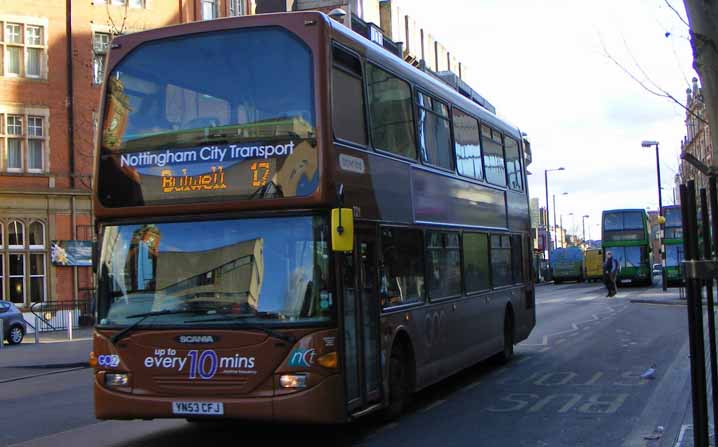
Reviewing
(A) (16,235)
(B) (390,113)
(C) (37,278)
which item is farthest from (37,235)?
(B) (390,113)

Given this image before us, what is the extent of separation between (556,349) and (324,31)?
11.0 metres

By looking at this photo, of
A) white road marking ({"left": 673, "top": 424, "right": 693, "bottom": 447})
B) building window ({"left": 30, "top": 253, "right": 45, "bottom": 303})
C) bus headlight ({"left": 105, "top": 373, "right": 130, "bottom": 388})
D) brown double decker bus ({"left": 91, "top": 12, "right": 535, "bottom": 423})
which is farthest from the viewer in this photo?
building window ({"left": 30, "top": 253, "right": 45, "bottom": 303})

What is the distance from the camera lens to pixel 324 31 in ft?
26.5

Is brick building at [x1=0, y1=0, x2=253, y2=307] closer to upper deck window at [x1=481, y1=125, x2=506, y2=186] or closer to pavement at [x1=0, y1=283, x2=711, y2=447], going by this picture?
pavement at [x1=0, y1=283, x2=711, y2=447]

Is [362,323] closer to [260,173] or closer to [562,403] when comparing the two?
[260,173]

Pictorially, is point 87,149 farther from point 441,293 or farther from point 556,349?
point 441,293

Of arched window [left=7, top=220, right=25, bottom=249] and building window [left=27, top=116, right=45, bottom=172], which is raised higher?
building window [left=27, top=116, right=45, bottom=172]

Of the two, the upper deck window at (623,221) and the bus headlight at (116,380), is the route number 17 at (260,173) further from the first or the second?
the upper deck window at (623,221)

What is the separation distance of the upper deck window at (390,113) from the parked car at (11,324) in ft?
61.9

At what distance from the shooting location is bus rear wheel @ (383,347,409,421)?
9.48m

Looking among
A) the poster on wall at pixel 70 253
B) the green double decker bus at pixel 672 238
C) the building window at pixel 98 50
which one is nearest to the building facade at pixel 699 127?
the green double decker bus at pixel 672 238

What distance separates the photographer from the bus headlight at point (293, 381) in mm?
7477

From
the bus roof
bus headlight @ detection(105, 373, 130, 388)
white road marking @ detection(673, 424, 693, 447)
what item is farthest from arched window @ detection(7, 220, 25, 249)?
white road marking @ detection(673, 424, 693, 447)

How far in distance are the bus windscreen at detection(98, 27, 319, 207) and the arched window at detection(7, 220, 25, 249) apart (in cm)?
2605
